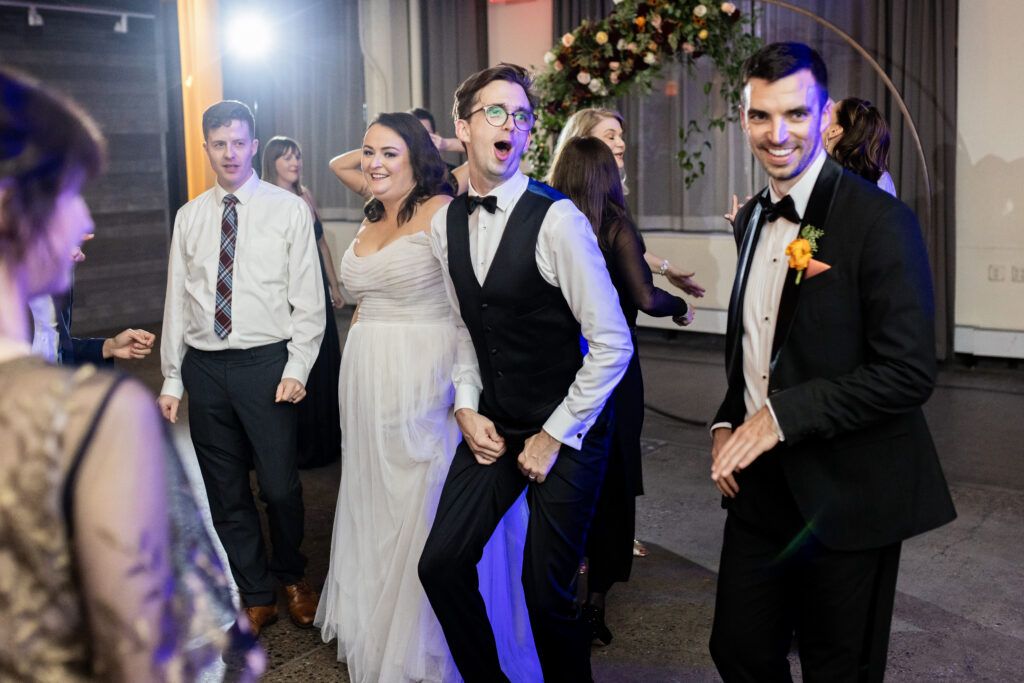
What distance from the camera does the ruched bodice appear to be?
307 cm

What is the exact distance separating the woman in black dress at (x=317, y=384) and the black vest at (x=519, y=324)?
2.53m

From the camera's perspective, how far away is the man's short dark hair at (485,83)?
8.48 feet

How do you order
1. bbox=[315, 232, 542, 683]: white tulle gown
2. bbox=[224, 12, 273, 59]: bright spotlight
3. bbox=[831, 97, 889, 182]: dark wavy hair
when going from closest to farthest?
bbox=[315, 232, 542, 683]: white tulle gown < bbox=[831, 97, 889, 182]: dark wavy hair < bbox=[224, 12, 273, 59]: bright spotlight

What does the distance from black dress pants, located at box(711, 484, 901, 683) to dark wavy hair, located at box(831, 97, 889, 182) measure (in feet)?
5.85

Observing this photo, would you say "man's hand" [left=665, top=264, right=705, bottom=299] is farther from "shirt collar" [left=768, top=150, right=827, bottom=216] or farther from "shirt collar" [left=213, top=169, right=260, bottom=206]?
"shirt collar" [left=768, top=150, right=827, bottom=216]

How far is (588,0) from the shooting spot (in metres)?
8.44

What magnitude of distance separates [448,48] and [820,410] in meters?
8.29

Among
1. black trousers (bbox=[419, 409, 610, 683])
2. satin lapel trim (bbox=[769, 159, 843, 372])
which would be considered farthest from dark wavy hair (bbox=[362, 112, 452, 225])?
satin lapel trim (bbox=[769, 159, 843, 372])

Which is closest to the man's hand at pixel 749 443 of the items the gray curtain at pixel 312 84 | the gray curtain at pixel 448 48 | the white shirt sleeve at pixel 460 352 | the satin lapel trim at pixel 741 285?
the satin lapel trim at pixel 741 285

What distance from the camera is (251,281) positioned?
3273 mm

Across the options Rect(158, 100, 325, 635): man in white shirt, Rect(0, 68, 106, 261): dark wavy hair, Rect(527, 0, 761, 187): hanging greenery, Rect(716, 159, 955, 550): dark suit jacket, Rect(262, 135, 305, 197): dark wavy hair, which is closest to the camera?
Rect(0, 68, 106, 261): dark wavy hair

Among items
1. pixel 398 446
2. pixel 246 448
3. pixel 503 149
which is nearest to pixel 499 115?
pixel 503 149

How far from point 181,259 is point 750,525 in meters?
2.09

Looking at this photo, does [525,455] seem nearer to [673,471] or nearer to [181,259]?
[181,259]
